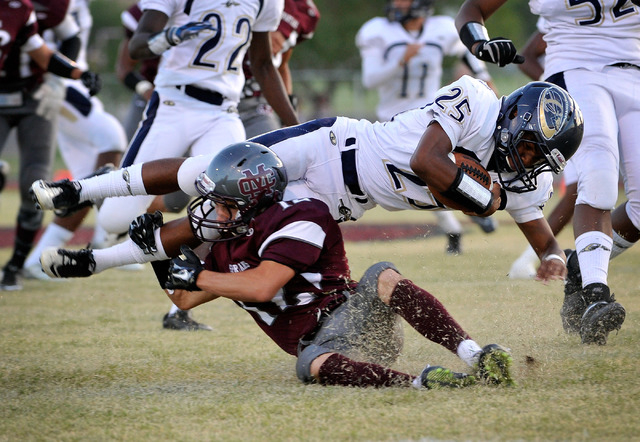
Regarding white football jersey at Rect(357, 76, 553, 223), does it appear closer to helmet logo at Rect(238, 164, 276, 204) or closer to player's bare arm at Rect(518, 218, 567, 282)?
player's bare arm at Rect(518, 218, 567, 282)

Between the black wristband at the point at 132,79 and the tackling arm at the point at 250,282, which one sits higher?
the tackling arm at the point at 250,282

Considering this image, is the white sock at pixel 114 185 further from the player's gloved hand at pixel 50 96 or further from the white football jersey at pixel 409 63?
the white football jersey at pixel 409 63

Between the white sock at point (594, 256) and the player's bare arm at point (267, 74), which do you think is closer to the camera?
the white sock at point (594, 256)

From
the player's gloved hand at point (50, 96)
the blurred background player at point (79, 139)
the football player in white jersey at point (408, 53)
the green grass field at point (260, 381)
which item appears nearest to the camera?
the green grass field at point (260, 381)

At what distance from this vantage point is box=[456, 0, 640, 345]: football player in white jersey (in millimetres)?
4309

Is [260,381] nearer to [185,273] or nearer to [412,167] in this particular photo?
[185,273]

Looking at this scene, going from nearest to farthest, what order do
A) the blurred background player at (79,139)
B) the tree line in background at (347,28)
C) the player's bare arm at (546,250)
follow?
the player's bare arm at (546,250), the blurred background player at (79,139), the tree line in background at (347,28)

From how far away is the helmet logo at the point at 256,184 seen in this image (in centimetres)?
358

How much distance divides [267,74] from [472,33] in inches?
56.1

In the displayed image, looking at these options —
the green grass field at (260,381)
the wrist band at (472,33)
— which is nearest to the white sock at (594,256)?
the green grass field at (260,381)

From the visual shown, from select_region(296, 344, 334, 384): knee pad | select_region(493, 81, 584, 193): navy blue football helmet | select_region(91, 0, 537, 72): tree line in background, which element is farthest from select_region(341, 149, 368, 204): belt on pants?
select_region(91, 0, 537, 72): tree line in background

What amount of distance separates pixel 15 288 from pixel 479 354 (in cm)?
412

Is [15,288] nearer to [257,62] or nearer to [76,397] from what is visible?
[257,62]

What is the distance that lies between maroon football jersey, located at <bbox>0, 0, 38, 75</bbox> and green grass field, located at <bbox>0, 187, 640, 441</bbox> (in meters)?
1.77
